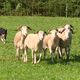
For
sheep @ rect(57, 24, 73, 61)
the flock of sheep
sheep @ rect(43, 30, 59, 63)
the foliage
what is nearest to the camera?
the flock of sheep

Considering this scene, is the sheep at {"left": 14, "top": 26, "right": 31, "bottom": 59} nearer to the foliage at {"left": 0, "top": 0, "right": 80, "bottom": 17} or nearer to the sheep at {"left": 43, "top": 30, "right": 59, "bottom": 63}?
the sheep at {"left": 43, "top": 30, "right": 59, "bottom": 63}

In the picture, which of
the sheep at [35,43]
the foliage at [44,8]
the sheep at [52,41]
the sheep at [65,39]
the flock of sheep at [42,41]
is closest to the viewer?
the sheep at [35,43]

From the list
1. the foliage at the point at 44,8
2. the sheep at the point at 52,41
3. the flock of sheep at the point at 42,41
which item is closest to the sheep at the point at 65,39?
the flock of sheep at the point at 42,41

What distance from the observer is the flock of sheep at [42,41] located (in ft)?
53.8

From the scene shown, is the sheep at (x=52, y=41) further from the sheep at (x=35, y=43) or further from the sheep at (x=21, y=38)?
the sheep at (x=21, y=38)

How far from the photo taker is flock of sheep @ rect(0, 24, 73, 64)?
16.4 meters

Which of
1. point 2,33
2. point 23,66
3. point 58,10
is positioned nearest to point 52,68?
point 23,66

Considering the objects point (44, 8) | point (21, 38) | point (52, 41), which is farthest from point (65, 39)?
point (44, 8)

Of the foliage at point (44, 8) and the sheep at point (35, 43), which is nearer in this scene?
the sheep at point (35, 43)

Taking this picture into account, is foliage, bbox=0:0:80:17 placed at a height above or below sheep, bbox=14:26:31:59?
below

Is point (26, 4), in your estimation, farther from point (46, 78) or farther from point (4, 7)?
point (46, 78)

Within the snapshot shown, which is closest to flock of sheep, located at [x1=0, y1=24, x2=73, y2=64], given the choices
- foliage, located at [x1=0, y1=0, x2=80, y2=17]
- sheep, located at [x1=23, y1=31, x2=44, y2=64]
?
sheep, located at [x1=23, y1=31, x2=44, y2=64]

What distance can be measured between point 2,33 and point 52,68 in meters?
11.2

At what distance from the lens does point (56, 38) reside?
54.8 feet
